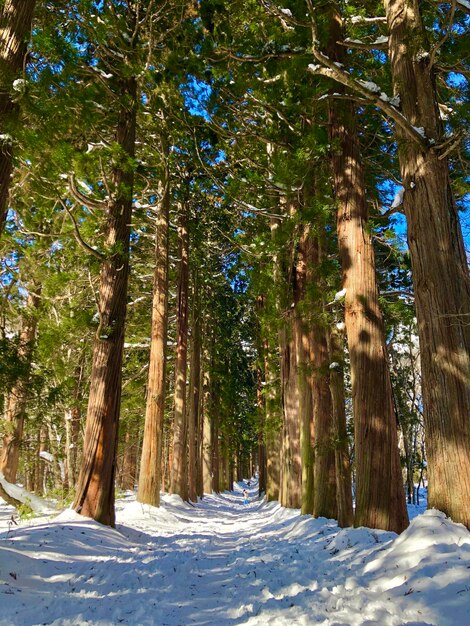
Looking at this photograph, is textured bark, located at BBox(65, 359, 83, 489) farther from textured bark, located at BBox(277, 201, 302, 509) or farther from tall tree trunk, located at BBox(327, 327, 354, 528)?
tall tree trunk, located at BBox(327, 327, 354, 528)

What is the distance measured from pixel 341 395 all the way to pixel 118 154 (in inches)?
234

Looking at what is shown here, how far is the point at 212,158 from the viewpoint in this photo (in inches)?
426

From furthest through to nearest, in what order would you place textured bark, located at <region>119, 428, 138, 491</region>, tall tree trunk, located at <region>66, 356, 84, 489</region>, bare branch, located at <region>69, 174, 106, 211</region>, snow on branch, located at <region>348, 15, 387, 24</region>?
textured bark, located at <region>119, 428, 138, 491</region>, tall tree trunk, located at <region>66, 356, 84, 489</region>, bare branch, located at <region>69, 174, 106, 211</region>, snow on branch, located at <region>348, 15, 387, 24</region>

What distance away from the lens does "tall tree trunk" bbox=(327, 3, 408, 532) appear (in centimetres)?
577

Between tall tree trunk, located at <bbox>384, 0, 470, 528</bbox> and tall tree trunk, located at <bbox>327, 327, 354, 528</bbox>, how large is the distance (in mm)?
3094

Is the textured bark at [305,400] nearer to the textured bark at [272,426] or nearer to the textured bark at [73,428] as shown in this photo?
the textured bark at [73,428]

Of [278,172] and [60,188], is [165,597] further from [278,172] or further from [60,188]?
[60,188]

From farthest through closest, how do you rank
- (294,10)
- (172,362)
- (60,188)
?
(172,362) → (60,188) → (294,10)

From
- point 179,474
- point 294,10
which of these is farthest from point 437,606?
point 179,474

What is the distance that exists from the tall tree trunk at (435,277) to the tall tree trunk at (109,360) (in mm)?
4735

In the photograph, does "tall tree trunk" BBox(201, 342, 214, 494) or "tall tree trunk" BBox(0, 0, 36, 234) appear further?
"tall tree trunk" BBox(201, 342, 214, 494)

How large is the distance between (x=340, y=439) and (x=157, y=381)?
6.05 m

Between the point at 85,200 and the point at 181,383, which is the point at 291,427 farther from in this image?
the point at 85,200

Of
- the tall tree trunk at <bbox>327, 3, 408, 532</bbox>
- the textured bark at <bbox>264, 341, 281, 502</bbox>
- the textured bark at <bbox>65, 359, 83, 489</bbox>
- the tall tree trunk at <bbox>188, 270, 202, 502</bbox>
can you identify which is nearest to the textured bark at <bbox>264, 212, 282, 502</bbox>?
the textured bark at <bbox>264, 341, 281, 502</bbox>
